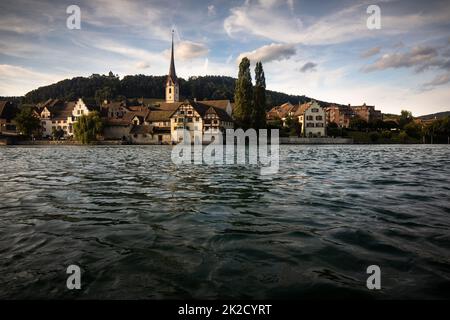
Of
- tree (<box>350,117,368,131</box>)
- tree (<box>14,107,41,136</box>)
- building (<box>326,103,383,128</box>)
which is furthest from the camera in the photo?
building (<box>326,103,383,128</box>)

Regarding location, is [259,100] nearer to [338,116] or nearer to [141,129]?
[141,129]

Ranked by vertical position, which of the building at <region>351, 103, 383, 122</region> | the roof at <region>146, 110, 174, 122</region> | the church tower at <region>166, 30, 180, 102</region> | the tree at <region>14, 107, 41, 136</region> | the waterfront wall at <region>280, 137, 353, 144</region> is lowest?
the waterfront wall at <region>280, 137, 353, 144</region>

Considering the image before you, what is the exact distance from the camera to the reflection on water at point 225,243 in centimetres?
490

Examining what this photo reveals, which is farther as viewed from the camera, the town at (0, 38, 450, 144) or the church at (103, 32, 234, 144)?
the church at (103, 32, 234, 144)

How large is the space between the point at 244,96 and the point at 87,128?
4010 centimetres

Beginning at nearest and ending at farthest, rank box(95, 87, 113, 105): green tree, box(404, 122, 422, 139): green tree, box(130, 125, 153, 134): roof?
box(130, 125, 153, 134): roof < box(404, 122, 422, 139): green tree < box(95, 87, 113, 105): green tree

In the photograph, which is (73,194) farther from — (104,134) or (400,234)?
(104,134)

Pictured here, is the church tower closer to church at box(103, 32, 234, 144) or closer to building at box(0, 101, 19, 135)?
church at box(103, 32, 234, 144)

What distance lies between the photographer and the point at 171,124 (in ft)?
313

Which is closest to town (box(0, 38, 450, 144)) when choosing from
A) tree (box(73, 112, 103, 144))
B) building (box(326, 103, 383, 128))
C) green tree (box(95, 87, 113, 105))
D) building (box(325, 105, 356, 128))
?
tree (box(73, 112, 103, 144))

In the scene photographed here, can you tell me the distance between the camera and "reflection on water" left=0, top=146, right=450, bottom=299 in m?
4.90

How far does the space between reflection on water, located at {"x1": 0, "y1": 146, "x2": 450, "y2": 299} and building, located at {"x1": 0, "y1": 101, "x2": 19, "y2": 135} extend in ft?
352

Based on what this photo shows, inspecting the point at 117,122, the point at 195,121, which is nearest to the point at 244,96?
the point at 195,121

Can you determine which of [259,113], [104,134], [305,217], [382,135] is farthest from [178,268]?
[382,135]
